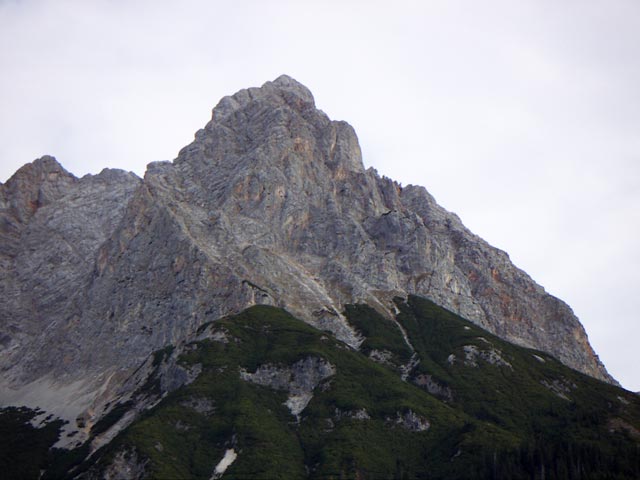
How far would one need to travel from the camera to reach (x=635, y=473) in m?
199

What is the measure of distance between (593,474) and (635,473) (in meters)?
10.1

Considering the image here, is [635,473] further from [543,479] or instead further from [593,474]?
[543,479]

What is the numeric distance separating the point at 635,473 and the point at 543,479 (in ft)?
72.8

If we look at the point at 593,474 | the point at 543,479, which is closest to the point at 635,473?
the point at 593,474

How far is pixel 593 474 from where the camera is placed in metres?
199

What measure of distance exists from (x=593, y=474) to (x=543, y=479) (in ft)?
39.6

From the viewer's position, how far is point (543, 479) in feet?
656
